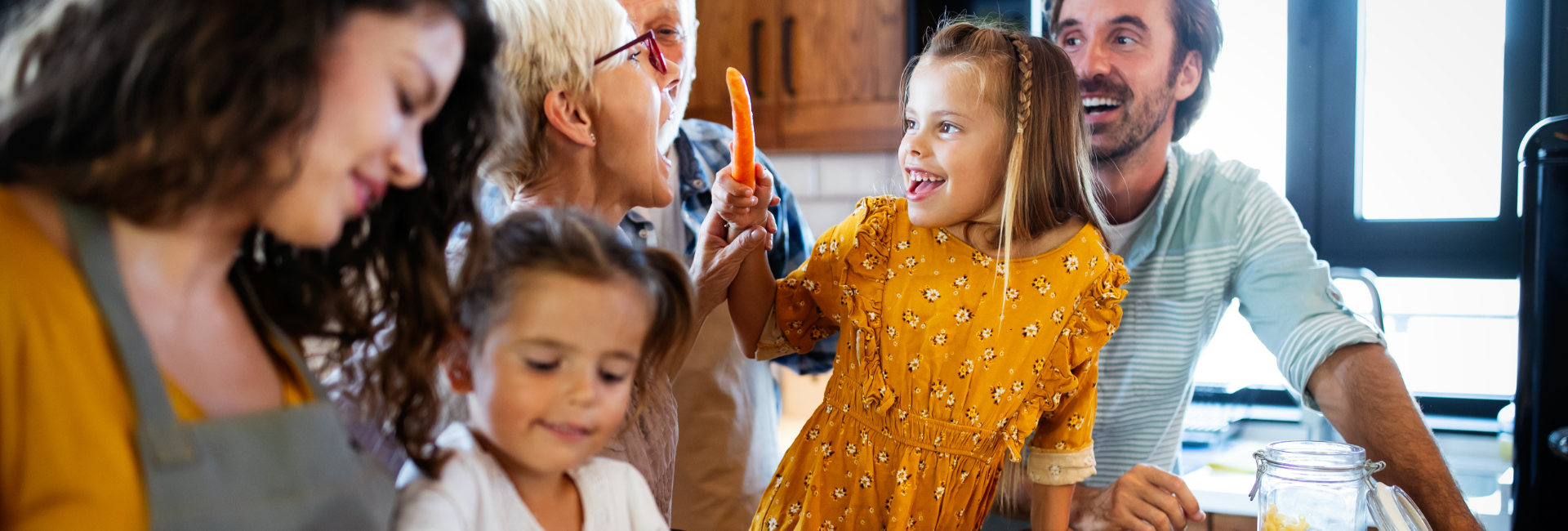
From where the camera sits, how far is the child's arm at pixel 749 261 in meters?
1.16

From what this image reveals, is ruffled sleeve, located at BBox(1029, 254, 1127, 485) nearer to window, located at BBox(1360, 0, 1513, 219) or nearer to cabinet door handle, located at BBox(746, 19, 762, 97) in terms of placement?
→ window, located at BBox(1360, 0, 1513, 219)

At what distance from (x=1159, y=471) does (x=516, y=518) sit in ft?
2.51

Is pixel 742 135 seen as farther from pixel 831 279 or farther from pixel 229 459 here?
pixel 229 459

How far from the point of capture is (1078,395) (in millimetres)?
1220

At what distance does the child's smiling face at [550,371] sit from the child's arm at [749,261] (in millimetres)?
440

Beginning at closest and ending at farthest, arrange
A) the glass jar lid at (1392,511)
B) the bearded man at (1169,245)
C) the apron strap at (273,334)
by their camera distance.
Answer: the apron strap at (273,334), the glass jar lid at (1392,511), the bearded man at (1169,245)

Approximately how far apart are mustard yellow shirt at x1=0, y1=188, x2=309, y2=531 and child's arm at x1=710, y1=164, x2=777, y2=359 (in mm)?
715

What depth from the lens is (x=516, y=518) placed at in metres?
0.73

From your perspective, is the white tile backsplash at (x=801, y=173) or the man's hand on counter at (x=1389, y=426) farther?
the white tile backsplash at (x=801, y=173)

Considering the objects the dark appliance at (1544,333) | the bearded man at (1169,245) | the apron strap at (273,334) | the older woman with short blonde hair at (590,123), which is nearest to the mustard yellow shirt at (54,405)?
the apron strap at (273,334)

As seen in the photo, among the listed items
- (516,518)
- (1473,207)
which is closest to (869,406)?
(516,518)

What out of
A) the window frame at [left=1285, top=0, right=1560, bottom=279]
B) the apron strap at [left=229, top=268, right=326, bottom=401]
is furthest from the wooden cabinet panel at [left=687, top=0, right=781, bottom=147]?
the apron strap at [left=229, top=268, right=326, bottom=401]

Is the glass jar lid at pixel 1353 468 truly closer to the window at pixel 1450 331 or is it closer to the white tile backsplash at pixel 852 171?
the window at pixel 1450 331

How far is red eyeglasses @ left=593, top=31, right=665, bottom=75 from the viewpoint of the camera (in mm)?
1109
